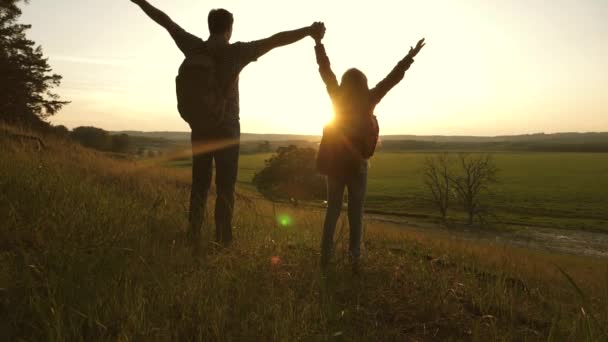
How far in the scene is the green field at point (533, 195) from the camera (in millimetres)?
52634

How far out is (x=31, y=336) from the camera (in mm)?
1912

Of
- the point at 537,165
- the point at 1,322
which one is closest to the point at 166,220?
the point at 1,322

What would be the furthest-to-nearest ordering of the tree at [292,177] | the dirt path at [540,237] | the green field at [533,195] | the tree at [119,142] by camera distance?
1. the tree at [119,142]
2. the green field at [533,195]
3. the dirt path at [540,237]
4. the tree at [292,177]

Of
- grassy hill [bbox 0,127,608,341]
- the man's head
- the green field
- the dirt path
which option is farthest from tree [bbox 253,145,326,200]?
grassy hill [bbox 0,127,608,341]

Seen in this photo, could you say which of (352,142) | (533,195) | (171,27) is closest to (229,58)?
(171,27)

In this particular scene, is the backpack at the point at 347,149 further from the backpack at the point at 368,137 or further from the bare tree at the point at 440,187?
the bare tree at the point at 440,187

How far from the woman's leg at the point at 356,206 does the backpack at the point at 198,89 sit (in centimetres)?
153

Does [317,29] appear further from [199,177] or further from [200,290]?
[200,290]

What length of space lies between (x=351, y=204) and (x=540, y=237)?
47.5 metres

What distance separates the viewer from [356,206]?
14.3 feet

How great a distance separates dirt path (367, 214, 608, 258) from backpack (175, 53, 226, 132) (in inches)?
1496

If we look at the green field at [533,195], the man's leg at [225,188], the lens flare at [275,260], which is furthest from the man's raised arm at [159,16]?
the green field at [533,195]

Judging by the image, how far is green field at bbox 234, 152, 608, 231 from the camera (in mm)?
52634

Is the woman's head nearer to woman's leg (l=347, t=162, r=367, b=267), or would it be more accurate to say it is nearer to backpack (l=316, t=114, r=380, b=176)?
backpack (l=316, t=114, r=380, b=176)
